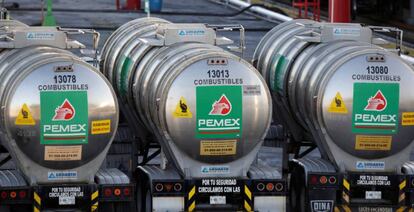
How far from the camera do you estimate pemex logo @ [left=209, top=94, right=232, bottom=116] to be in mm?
20891

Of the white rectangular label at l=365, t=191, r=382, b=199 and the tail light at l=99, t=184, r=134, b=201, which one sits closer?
the tail light at l=99, t=184, r=134, b=201

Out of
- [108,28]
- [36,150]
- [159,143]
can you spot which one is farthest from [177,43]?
[108,28]

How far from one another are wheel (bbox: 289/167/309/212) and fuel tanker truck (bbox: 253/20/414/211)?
2 cm

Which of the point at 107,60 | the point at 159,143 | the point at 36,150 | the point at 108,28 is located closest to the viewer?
the point at 36,150

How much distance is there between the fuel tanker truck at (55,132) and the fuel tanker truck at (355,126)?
3.23 m

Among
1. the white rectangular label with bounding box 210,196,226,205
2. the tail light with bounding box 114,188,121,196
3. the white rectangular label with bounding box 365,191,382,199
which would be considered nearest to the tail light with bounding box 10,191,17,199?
the tail light with bounding box 114,188,121,196

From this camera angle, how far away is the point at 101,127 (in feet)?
67.9

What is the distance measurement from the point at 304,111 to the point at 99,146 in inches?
148

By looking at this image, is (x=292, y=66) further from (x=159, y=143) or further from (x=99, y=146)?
(x=99, y=146)

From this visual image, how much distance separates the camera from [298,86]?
75.4 feet

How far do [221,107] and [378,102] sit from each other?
2.55 metres

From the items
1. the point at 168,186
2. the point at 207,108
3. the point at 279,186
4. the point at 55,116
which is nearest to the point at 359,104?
the point at 279,186

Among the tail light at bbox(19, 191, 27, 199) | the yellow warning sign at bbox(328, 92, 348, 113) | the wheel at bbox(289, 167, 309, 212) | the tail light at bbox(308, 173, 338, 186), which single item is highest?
the yellow warning sign at bbox(328, 92, 348, 113)

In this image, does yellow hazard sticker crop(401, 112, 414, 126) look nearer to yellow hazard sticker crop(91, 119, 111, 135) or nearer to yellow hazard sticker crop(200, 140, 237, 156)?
yellow hazard sticker crop(200, 140, 237, 156)
